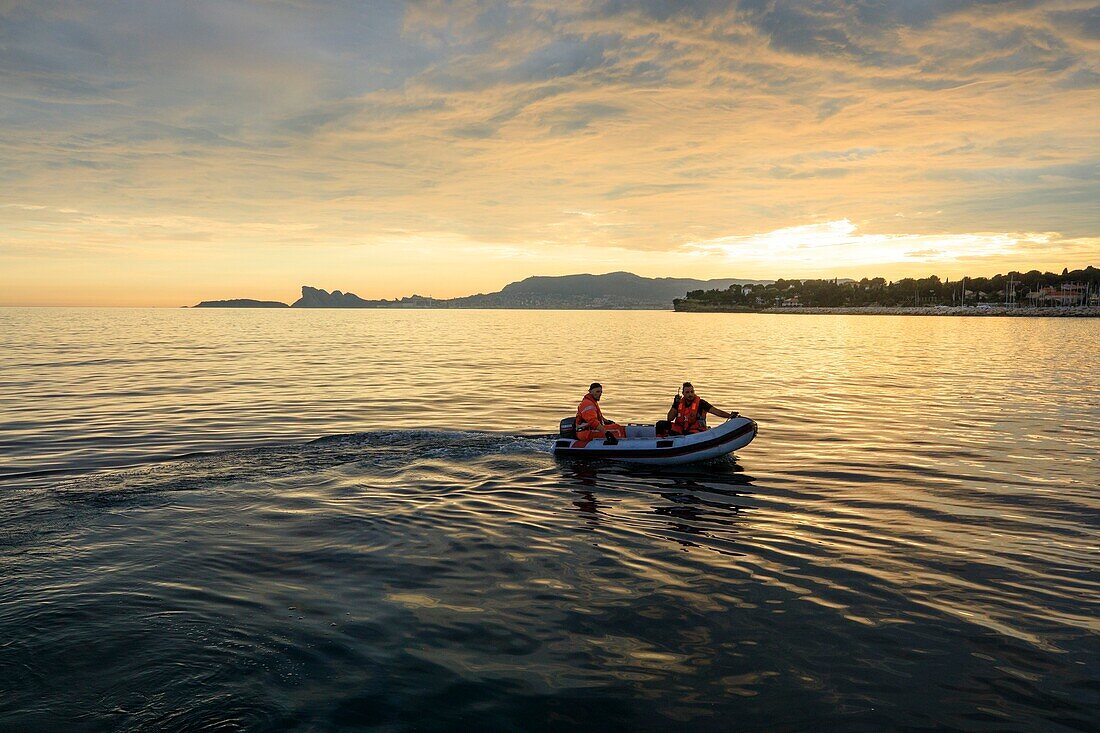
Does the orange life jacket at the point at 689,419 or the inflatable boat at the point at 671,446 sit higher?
the orange life jacket at the point at 689,419

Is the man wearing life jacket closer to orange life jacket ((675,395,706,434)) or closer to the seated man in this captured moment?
the seated man

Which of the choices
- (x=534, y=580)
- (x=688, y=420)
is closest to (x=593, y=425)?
(x=688, y=420)

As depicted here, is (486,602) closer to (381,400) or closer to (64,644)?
(64,644)

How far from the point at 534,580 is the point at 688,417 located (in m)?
9.53

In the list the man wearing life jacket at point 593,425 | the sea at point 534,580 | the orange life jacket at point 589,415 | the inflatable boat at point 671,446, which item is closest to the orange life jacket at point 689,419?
the inflatable boat at point 671,446

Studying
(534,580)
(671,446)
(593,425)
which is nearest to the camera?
(534,580)

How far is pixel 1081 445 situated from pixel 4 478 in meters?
27.7

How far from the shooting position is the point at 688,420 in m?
18.4

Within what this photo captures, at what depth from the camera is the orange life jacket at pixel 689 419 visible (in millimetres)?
18344

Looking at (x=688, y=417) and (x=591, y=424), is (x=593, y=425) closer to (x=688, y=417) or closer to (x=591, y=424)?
(x=591, y=424)

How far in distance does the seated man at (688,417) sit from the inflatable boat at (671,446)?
54 cm

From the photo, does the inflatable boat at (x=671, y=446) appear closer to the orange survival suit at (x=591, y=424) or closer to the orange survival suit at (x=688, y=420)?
the orange survival suit at (x=591, y=424)

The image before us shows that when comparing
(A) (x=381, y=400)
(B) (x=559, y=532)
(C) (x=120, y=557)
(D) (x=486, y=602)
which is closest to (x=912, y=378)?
(A) (x=381, y=400)

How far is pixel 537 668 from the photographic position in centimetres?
743
